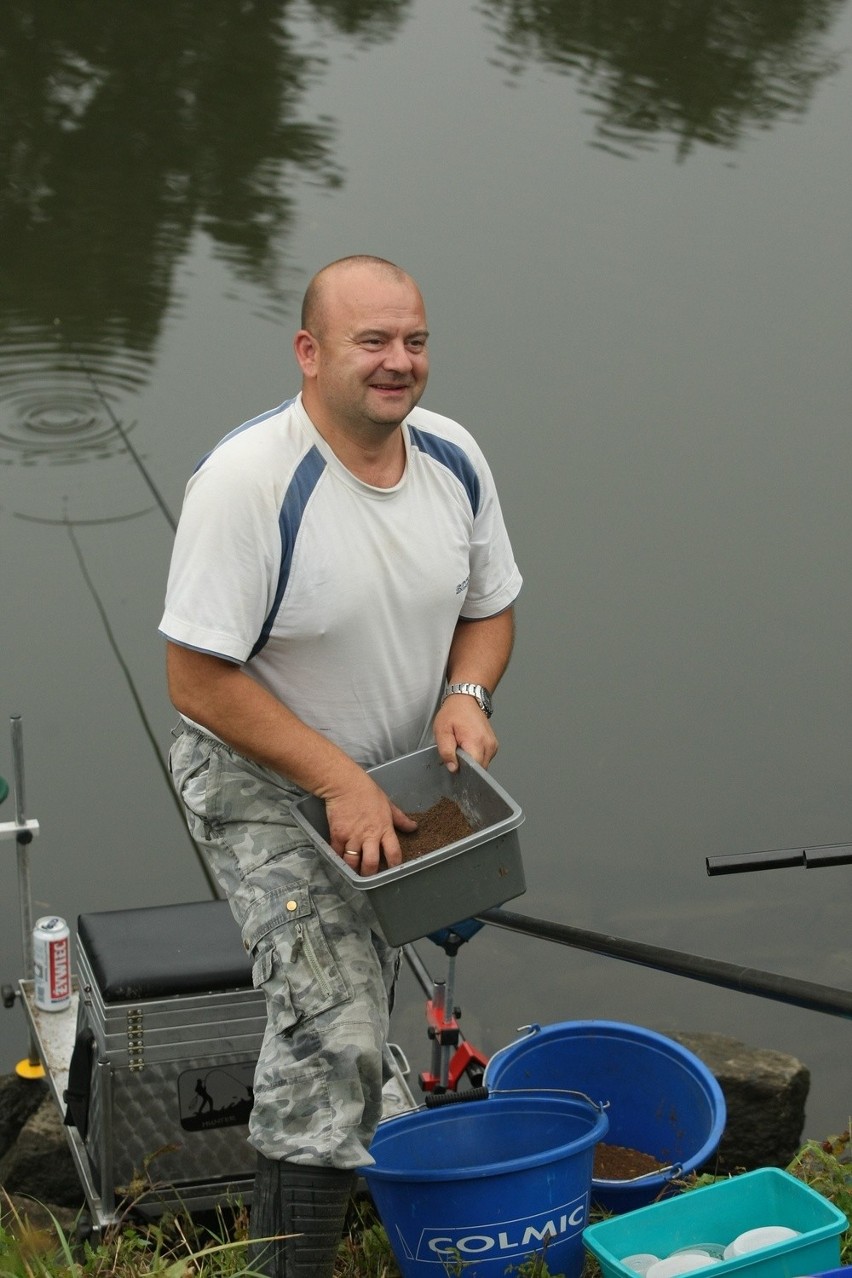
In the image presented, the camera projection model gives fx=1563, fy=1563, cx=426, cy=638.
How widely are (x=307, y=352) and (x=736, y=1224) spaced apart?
137 centimetres

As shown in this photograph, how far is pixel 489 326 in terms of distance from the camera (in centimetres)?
510

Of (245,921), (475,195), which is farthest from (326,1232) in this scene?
(475,195)

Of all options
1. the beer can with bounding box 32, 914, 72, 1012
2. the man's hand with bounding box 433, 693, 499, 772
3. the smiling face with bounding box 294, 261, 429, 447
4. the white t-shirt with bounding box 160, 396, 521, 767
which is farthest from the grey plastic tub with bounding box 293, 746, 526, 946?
the beer can with bounding box 32, 914, 72, 1012

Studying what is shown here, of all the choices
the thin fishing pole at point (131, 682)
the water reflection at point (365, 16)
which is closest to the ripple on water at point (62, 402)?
the thin fishing pole at point (131, 682)

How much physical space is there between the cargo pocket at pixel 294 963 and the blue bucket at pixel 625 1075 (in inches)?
33.2

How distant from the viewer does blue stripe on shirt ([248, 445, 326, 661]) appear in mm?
2115

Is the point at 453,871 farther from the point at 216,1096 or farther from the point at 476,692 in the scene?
the point at 216,1096

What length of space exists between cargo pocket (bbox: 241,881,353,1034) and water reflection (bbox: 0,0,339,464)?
296 centimetres

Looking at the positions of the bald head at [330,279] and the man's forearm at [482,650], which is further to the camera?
the man's forearm at [482,650]

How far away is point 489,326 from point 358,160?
2.86 ft

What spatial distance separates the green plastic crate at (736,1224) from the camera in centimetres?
197

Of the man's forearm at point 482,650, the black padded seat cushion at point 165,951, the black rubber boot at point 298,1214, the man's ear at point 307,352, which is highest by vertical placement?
the man's ear at point 307,352

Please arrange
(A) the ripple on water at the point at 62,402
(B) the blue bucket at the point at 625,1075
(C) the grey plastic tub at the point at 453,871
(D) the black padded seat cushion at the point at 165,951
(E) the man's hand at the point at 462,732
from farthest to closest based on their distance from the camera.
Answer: (A) the ripple on water at the point at 62,402 < (D) the black padded seat cushion at the point at 165,951 < (B) the blue bucket at the point at 625,1075 < (E) the man's hand at the point at 462,732 < (C) the grey plastic tub at the point at 453,871

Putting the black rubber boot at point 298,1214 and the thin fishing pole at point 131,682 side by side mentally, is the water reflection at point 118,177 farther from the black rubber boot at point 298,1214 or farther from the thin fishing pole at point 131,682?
the black rubber boot at point 298,1214
